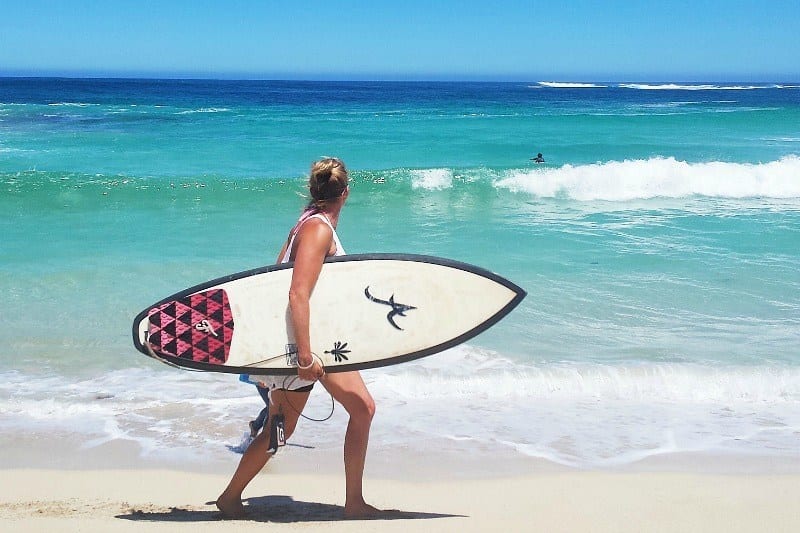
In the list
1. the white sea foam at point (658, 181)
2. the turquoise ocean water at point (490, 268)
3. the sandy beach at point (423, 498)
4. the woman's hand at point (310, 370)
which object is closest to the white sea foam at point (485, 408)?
the turquoise ocean water at point (490, 268)

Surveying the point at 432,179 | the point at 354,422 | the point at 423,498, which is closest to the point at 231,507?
the point at 354,422

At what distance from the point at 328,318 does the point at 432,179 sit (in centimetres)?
1247

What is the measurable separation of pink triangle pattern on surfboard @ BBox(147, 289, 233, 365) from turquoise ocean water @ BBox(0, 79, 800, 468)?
1.15 metres

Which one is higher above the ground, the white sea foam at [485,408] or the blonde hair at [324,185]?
the blonde hair at [324,185]

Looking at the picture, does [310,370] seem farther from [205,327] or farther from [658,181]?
[658,181]

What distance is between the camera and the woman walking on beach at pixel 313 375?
9.00 ft

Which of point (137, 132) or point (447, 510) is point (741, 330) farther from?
point (137, 132)

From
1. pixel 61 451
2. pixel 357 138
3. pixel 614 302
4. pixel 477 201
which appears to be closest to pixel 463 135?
pixel 357 138

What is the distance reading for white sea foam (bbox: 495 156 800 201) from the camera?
49.1 ft

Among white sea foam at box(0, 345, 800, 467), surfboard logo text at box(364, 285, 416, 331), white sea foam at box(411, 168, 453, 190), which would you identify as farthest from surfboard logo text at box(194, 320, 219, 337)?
white sea foam at box(411, 168, 453, 190)

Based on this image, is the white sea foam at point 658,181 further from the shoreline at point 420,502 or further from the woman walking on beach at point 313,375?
the woman walking on beach at point 313,375

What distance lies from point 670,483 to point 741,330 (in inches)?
115

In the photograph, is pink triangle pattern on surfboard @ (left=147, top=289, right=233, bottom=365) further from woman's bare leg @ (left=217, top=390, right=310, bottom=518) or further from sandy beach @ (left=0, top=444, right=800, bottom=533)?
sandy beach @ (left=0, top=444, right=800, bottom=533)

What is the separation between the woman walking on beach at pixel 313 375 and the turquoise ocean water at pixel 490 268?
1076mm
